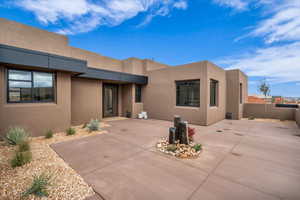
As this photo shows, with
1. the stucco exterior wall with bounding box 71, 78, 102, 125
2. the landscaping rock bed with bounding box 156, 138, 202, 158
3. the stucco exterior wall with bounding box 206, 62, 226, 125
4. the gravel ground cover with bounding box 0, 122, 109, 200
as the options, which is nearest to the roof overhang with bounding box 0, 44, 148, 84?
the stucco exterior wall with bounding box 71, 78, 102, 125

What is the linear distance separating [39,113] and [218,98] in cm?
1029

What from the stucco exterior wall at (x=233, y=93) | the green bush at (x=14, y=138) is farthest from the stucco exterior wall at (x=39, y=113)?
the stucco exterior wall at (x=233, y=93)

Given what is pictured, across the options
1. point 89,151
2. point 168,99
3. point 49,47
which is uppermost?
point 49,47

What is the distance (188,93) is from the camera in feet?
26.3

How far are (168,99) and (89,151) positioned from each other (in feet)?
20.5

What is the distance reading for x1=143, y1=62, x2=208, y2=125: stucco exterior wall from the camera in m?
7.18

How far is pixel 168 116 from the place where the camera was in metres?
8.79

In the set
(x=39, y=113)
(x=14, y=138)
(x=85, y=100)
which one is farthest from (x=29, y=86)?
(x=85, y=100)

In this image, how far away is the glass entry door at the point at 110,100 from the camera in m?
9.71

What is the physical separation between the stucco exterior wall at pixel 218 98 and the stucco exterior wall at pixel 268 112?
341cm

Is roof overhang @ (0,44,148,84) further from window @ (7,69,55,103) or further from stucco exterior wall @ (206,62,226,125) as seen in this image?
stucco exterior wall @ (206,62,226,125)

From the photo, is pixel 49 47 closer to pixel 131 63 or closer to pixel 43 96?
pixel 43 96

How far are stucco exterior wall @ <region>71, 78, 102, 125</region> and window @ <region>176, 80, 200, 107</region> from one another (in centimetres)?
555

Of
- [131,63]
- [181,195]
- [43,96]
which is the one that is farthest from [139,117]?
[181,195]
